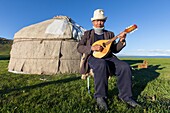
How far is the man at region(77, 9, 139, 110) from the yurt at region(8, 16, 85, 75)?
4.35 m

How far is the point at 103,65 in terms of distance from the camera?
3.31 meters

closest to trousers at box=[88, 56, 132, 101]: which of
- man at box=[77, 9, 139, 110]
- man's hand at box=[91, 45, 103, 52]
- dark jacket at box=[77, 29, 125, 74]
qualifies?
man at box=[77, 9, 139, 110]

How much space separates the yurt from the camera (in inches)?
323

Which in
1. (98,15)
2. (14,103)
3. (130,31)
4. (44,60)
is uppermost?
(98,15)

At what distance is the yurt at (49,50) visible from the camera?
820cm

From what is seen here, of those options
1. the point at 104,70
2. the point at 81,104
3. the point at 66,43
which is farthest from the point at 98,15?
the point at 66,43

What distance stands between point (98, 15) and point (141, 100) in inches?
68.6

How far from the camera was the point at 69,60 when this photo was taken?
8297 millimetres

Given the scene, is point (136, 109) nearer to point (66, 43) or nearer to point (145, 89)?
point (145, 89)

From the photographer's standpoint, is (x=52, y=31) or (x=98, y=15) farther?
(x=52, y=31)

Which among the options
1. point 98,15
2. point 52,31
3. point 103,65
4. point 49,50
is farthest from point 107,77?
point 52,31

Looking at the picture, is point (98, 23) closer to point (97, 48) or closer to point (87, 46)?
point (87, 46)

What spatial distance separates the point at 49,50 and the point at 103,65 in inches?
208

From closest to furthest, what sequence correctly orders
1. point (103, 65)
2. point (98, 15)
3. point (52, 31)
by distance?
point (103, 65) → point (98, 15) → point (52, 31)
